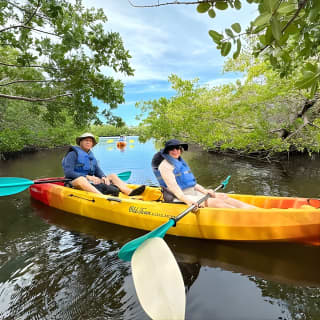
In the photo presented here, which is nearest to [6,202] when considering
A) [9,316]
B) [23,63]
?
[23,63]

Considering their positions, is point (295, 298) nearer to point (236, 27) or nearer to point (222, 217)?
point (222, 217)

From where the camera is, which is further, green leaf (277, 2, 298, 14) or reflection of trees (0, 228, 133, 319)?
reflection of trees (0, 228, 133, 319)

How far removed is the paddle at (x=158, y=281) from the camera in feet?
6.28

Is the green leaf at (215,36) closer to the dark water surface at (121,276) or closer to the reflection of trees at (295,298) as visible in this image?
the dark water surface at (121,276)

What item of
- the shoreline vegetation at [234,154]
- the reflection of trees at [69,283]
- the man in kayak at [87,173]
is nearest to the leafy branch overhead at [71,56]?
the man in kayak at [87,173]

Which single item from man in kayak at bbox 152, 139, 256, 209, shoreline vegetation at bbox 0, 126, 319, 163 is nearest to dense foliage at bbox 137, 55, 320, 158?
shoreline vegetation at bbox 0, 126, 319, 163

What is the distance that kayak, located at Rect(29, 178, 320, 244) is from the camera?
307cm

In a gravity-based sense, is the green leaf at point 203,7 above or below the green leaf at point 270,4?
above

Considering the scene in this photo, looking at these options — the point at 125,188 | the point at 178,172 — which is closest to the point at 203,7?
the point at 178,172

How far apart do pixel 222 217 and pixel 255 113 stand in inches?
300

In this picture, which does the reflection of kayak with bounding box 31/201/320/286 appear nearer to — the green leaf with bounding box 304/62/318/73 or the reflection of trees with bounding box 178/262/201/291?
the reflection of trees with bounding box 178/262/201/291

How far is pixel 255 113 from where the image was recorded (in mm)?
9672

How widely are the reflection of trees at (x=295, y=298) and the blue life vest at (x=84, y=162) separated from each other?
385 cm

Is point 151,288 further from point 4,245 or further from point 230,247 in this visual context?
point 4,245
